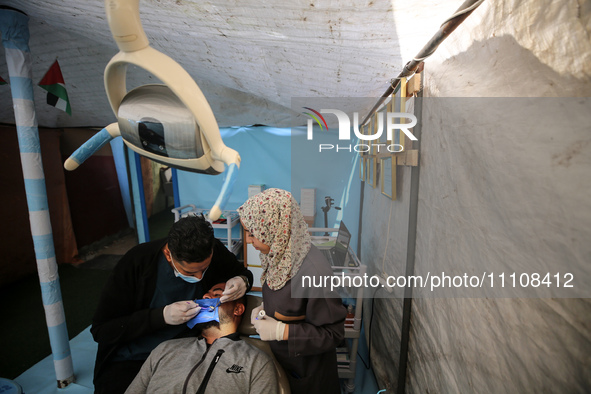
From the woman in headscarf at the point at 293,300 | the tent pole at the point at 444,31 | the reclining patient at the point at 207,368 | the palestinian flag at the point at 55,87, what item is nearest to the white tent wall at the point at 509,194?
the tent pole at the point at 444,31

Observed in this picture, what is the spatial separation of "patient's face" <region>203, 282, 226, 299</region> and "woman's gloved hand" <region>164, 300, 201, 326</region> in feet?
0.35

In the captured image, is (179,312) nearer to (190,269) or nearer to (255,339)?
(190,269)

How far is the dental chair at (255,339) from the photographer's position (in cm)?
104

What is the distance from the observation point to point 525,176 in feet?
1.71

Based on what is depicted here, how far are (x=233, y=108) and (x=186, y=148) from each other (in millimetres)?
1986

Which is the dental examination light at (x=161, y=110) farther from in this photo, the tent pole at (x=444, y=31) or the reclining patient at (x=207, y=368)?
the reclining patient at (x=207, y=368)

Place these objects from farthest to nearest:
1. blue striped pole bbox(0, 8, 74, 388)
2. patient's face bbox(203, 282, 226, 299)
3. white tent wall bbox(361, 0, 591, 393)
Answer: blue striped pole bbox(0, 8, 74, 388), patient's face bbox(203, 282, 226, 299), white tent wall bbox(361, 0, 591, 393)

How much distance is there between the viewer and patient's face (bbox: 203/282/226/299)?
3.88 feet

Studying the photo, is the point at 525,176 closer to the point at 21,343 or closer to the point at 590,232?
the point at 590,232

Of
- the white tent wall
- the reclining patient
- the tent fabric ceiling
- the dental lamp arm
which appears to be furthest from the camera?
the reclining patient

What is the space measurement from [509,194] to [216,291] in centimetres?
115

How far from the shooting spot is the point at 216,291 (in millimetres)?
1206

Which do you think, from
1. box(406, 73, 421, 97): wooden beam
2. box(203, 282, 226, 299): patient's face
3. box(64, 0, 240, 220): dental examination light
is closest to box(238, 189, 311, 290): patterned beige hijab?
box(203, 282, 226, 299): patient's face

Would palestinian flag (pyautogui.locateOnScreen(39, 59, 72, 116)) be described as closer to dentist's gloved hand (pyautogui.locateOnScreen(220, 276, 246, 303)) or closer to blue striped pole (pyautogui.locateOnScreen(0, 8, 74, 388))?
blue striped pole (pyautogui.locateOnScreen(0, 8, 74, 388))
